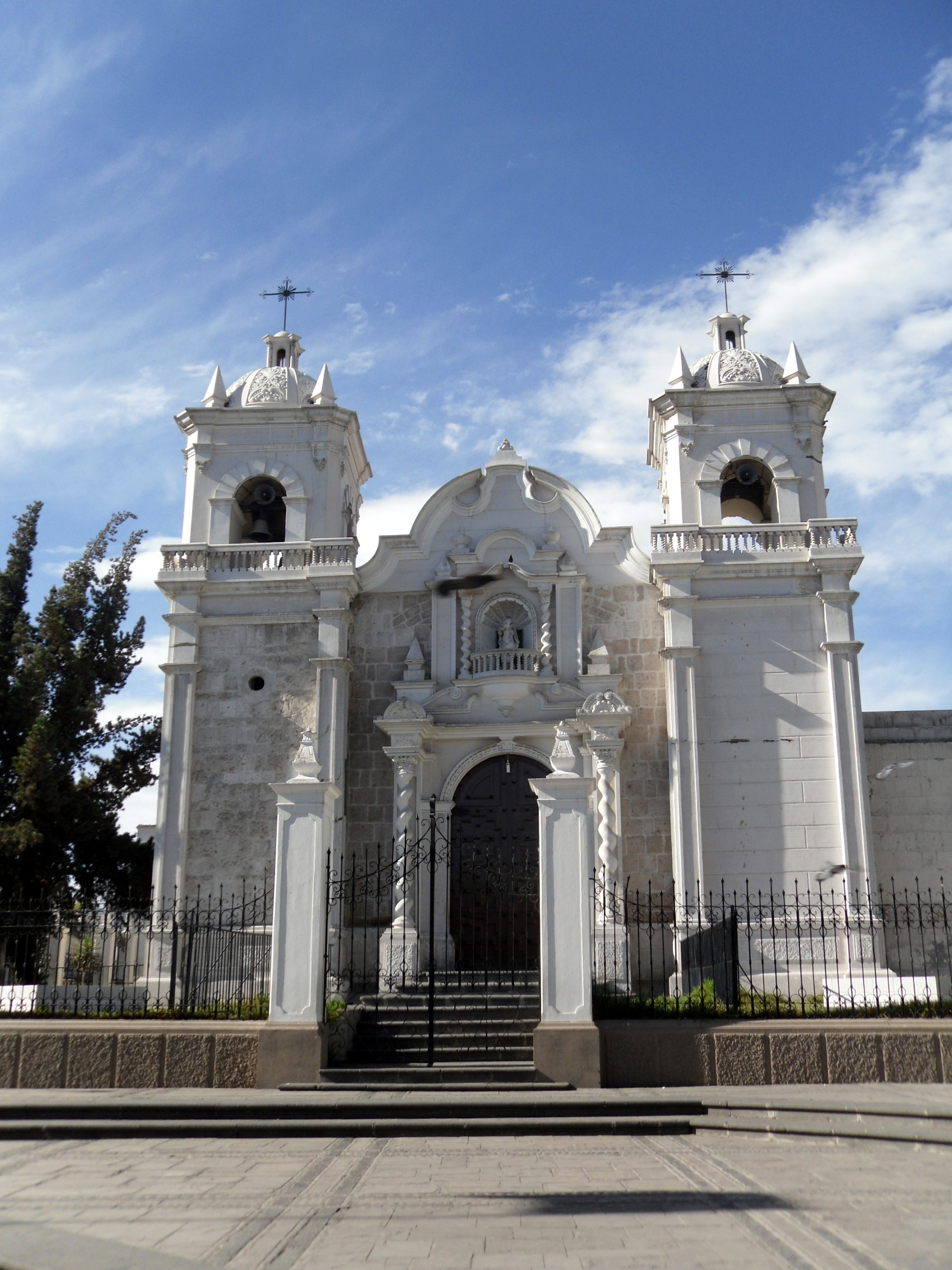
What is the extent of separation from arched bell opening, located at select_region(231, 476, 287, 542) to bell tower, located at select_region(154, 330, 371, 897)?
0.03 m

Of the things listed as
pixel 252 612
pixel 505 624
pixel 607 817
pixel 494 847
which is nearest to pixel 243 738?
pixel 252 612

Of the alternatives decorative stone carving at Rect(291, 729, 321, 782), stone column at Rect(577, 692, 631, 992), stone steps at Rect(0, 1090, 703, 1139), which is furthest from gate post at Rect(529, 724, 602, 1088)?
stone column at Rect(577, 692, 631, 992)

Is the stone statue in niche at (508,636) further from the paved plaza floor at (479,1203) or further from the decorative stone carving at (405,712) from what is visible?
the paved plaza floor at (479,1203)

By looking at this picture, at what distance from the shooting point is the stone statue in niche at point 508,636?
63.6ft

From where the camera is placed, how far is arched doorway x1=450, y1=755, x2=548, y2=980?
59.1 ft

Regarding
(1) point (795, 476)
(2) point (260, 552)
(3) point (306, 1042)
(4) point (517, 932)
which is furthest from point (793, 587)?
(3) point (306, 1042)

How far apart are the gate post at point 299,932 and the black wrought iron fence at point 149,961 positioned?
1.42ft

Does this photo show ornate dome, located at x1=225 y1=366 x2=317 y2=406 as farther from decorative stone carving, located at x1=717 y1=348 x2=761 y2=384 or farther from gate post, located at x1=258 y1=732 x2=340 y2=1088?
gate post, located at x1=258 y1=732 x2=340 y2=1088

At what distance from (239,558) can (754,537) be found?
8357 mm

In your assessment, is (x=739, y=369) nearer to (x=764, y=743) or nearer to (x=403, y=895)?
(x=764, y=743)

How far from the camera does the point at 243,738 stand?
1892cm

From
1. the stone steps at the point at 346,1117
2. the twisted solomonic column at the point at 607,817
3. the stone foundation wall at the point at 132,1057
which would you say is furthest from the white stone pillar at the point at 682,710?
the stone foundation wall at the point at 132,1057

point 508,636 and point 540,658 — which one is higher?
point 508,636

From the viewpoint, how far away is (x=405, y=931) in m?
17.2
